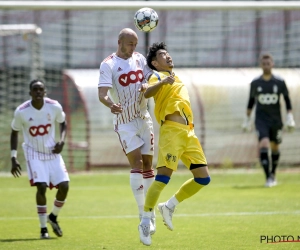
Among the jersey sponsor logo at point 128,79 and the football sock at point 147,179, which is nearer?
the jersey sponsor logo at point 128,79

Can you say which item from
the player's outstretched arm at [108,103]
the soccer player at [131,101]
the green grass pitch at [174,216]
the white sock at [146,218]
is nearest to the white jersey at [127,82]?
the soccer player at [131,101]

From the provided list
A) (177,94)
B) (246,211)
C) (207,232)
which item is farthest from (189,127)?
(246,211)

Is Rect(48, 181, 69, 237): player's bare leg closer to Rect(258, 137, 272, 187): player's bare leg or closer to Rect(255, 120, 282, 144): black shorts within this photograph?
Rect(258, 137, 272, 187): player's bare leg

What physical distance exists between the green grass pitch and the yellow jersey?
62.5 inches

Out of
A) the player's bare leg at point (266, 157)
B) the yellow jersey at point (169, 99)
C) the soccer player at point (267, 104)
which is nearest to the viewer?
the yellow jersey at point (169, 99)

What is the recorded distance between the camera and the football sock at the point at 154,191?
8.23 meters

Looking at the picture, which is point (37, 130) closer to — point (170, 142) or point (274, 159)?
point (170, 142)

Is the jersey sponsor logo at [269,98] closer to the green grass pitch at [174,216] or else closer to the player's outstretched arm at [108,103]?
the green grass pitch at [174,216]

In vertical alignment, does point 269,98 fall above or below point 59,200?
above

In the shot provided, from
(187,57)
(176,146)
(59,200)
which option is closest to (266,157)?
(59,200)

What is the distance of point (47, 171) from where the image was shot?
31.9ft

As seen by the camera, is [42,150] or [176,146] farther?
[42,150]

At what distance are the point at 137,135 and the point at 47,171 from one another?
160 cm

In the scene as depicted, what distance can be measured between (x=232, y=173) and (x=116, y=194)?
4.09 m
